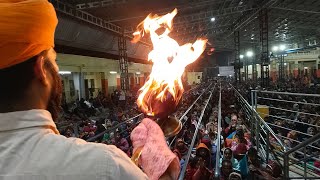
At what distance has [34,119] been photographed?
0.91m

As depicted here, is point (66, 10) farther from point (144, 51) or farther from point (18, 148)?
point (144, 51)

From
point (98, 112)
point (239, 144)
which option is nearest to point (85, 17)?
point (98, 112)

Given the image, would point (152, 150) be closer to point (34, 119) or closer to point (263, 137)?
point (34, 119)

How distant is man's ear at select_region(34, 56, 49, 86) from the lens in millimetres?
976

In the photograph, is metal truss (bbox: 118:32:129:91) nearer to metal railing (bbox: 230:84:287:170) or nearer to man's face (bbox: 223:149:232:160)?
metal railing (bbox: 230:84:287:170)

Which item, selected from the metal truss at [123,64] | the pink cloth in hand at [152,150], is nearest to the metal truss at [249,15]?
the metal truss at [123,64]

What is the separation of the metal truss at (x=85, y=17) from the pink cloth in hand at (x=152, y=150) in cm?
1100

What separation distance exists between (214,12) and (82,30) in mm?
8667

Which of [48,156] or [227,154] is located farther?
[227,154]

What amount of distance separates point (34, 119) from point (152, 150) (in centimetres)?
74

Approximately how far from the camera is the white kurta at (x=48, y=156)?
0.82 metres

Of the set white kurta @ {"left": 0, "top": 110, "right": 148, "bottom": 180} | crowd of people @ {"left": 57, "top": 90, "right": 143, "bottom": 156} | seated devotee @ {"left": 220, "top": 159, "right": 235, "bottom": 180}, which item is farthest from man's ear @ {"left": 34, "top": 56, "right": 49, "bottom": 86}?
crowd of people @ {"left": 57, "top": 90, "right": 143, "bottom": 156}

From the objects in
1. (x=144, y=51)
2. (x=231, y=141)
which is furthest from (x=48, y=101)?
(x=144, y=51)

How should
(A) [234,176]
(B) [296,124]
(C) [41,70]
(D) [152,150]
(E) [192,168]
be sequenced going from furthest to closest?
(B) [296,124] → (E) [192,168] → (A) [234,176] → (D) [152,150] → (C) [41,70]
